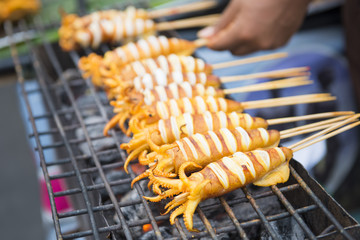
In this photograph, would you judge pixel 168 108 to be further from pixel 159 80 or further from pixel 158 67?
pixel 158 67

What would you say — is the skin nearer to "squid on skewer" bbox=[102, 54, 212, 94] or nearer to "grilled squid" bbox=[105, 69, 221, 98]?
"squid on skewer" bbox=[102, 54, 212, 94]

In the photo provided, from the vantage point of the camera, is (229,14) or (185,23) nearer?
(229,14)

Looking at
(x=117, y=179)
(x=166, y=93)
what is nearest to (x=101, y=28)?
(x=166, y=93)

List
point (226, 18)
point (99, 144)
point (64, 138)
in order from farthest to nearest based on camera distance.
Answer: point (226, 18)
point (99, 144)
point (64, 138)

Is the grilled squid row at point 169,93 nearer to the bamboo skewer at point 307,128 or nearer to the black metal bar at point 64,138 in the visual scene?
the black metal bar at point 64,138

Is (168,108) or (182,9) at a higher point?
(182,9)

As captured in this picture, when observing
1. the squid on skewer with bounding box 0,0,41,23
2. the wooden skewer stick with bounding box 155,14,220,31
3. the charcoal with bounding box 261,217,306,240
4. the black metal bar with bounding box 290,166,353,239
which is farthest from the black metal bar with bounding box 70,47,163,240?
the squid on skewer with bounding box 0,0,41,23

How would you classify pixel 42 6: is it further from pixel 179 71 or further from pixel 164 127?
pixel 164 127
